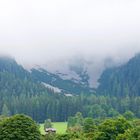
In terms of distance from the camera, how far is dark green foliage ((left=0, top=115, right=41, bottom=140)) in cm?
8588

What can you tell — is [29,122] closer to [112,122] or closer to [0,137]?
[0,137]

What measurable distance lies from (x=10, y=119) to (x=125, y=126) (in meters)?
23.0

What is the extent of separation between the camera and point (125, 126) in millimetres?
97375

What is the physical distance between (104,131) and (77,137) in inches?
358

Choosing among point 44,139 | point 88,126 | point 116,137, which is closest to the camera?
point 116,137

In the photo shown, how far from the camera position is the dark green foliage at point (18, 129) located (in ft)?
282

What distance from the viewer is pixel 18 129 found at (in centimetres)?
8681

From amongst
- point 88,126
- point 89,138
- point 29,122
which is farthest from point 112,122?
point 88,126

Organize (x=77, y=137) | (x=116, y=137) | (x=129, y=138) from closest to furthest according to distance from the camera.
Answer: (x=129, y=138)
(x=116, y=137)
(x=77, y=137)

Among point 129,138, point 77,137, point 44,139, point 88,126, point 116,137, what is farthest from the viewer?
point 88,126

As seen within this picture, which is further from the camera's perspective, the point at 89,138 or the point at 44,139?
the point at 89,138

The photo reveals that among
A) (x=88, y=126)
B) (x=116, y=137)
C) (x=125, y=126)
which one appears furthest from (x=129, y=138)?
(x=88, y=126)

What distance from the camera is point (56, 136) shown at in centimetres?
9906

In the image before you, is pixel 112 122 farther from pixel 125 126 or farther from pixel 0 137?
pixel 0 137
